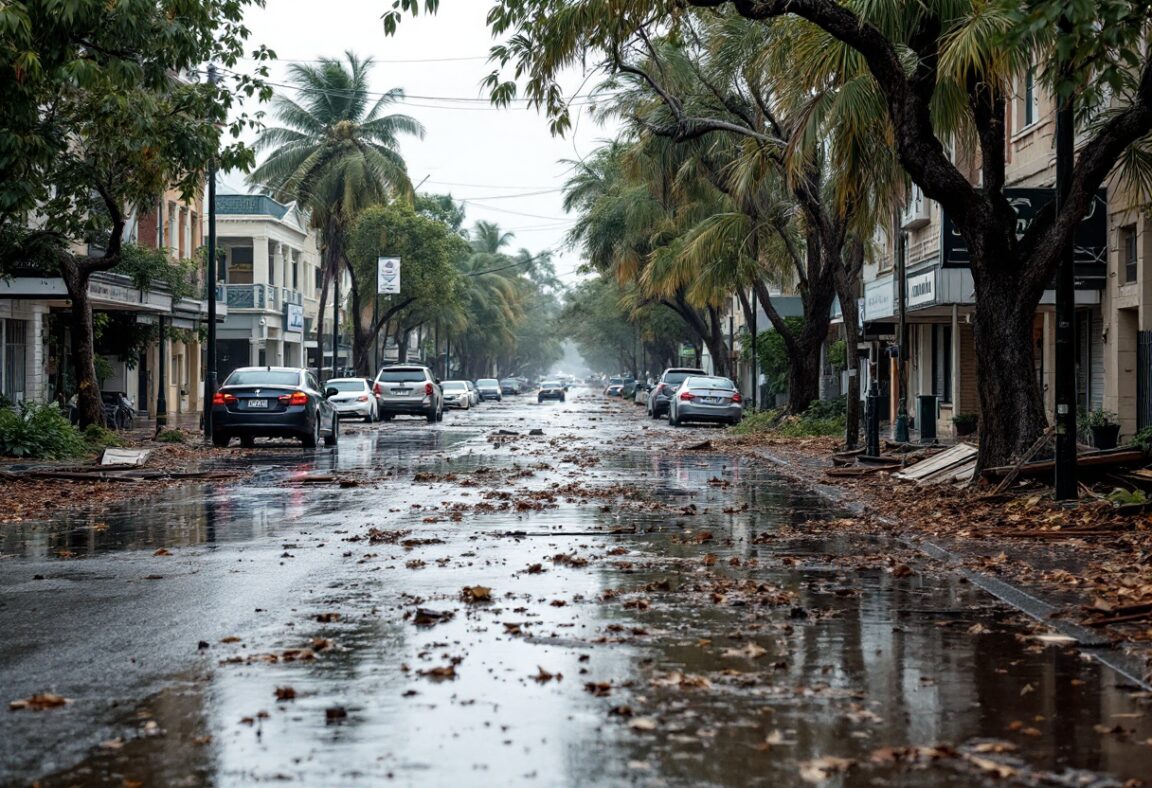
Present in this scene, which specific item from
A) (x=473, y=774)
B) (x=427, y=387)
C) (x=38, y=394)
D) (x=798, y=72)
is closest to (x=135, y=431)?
(x=38, y=394)

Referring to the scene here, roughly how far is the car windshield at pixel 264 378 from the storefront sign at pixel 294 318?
139ft

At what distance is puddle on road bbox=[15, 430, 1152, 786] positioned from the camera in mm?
5672

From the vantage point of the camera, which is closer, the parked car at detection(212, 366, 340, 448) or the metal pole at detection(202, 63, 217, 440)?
the parked car at detection(212, 366, 340, 448)

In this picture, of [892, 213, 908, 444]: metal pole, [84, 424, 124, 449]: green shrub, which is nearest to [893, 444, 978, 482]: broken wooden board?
[892, 213, 908, 444]: metal pole

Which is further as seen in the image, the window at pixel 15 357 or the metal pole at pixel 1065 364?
the window at pixel 15 357

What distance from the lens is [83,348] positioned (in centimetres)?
2917

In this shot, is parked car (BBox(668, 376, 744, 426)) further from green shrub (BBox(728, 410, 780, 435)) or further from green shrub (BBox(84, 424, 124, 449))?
green shrub (BBox(84, 424, 124, 449))

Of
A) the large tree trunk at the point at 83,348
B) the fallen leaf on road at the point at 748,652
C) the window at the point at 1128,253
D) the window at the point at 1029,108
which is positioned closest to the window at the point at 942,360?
the window at the point at 1029,108

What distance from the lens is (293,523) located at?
15.1 metres

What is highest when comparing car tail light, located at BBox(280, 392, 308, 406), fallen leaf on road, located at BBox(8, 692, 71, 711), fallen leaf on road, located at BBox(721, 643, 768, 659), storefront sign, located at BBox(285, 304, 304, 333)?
storefront sign, located at BBox(285, 304, 304, 333)

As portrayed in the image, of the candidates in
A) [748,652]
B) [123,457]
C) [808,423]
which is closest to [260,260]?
[808,423]

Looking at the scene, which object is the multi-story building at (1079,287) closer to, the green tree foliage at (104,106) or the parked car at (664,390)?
the green tree foliage at (104,106)

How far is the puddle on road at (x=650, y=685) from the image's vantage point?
223 inches

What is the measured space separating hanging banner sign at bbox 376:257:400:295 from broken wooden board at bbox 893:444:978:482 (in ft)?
152
